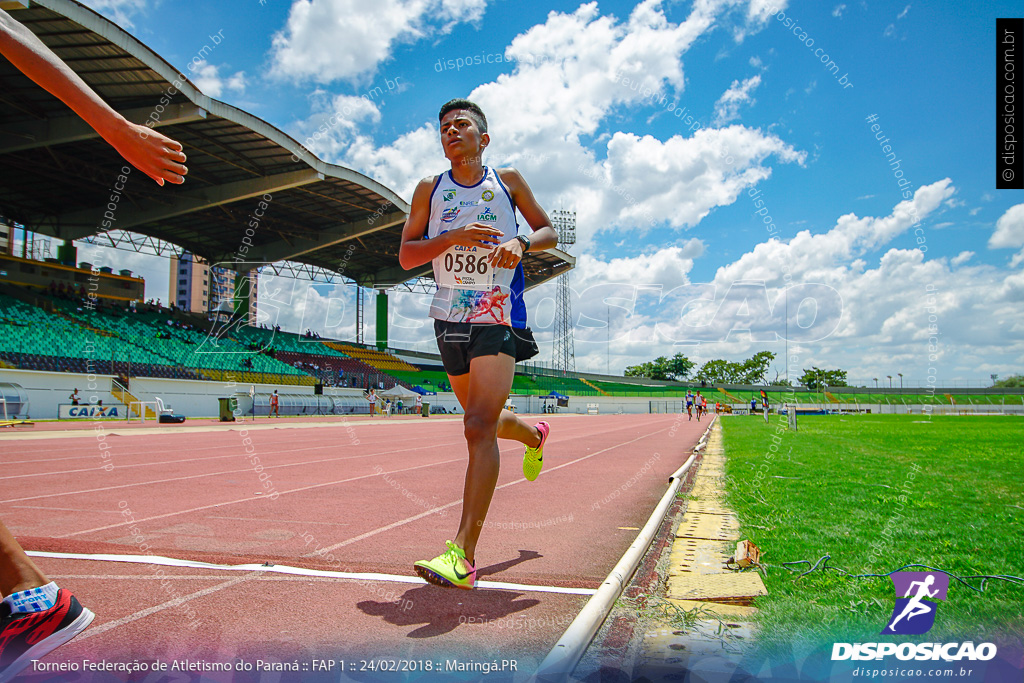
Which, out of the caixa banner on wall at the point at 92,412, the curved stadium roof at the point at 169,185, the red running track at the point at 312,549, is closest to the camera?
the red running track at the point at 312,549

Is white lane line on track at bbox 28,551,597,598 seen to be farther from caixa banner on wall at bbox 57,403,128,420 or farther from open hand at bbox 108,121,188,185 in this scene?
caixa banner on wall at bbox 57,403,128,420

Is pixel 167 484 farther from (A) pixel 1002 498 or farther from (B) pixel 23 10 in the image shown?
(B) pixel 23 10

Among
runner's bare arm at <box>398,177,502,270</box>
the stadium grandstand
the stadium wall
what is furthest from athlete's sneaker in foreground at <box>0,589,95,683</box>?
the stadium wall

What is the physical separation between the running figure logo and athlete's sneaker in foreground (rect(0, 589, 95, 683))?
2772 millimetres

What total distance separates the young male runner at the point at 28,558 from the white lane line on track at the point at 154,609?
0.69ft

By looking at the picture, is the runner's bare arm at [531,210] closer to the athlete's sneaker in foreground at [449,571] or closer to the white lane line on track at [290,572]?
the athlete's sneaker in foreground at [449,571]

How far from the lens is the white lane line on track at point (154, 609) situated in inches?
89.8

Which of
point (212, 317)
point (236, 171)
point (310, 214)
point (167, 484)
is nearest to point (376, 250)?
point (310, 214)

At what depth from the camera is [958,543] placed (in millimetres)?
3623

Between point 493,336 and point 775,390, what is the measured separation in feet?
289

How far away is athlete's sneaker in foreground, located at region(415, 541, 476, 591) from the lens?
2652mm

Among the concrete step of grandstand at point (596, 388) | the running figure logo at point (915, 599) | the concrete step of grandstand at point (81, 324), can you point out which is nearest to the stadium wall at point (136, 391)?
the concrete step of grandstand at point (81, 324)

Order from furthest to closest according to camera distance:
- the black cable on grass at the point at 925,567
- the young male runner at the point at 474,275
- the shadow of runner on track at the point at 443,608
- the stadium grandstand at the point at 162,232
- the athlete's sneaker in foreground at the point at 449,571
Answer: the stadium grandstand at the point at 162,232
the young male runner at the point at 474,275
the black cable on grass at the point at 925,567
the athlete's sneaker in foreground at the point at 449,571
the shadow of runner on track at the point at 443,608

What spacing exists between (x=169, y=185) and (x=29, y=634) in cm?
3628
